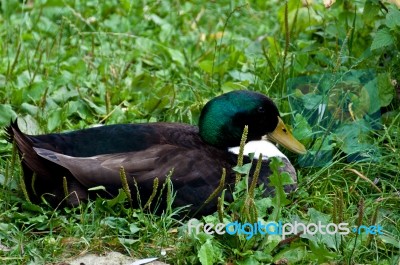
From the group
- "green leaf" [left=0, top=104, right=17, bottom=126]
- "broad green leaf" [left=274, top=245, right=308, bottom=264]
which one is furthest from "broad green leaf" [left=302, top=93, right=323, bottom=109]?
"green leaf" [left=0, top=104, right=17, bottom=126]

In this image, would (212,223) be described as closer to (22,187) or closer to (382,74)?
(22,187)

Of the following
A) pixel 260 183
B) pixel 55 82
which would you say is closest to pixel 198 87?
pixel 55 82

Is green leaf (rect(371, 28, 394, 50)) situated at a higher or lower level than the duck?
higher

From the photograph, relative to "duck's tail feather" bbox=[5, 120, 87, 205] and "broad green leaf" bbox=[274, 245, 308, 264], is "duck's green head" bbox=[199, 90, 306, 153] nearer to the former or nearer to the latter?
"duck's tail feather" bbox=[5, 120, 87, 205]

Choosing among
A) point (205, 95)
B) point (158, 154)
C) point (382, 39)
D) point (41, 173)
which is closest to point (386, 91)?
point (382, 39)

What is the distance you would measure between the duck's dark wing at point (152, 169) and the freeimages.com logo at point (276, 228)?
0.93ft

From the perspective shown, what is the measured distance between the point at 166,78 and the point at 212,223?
2.08 metres

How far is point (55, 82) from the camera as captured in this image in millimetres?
5863

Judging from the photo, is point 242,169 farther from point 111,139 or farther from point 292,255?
point 111,139

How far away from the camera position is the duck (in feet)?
14.7

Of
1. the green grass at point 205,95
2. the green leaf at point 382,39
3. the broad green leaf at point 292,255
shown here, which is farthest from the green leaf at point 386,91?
the broad green leaf at point 292,255

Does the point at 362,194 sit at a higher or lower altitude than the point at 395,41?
lower

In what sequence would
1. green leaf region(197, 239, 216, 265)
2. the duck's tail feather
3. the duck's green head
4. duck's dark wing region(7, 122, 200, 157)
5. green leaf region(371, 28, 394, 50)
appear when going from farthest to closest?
green leaf region(371, 28, 394, 50), the duck's green head, duck's dark wing region(7, 122, 200, 157), the duck's tail feather, green leaf region(197, 239, 216, 265)

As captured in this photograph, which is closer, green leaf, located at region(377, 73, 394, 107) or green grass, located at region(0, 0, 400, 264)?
green grass, located at region(0, 0, 400, 264)
